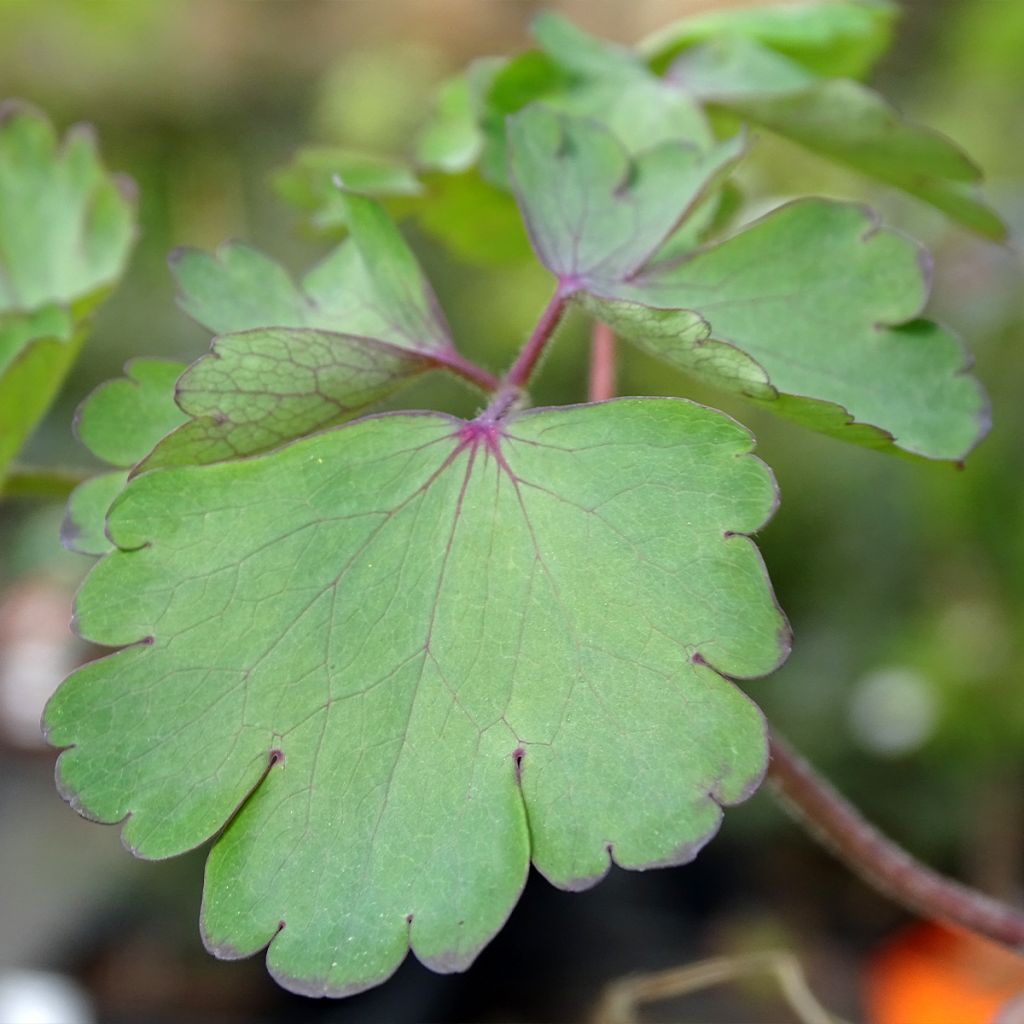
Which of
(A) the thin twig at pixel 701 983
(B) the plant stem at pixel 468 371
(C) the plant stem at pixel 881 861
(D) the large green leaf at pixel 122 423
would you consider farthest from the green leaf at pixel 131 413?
(A) the thin twig at pixel 701 983

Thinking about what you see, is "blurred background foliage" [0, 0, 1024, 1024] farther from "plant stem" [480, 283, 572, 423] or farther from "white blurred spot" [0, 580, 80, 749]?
"plant stem" [480, 283, 572, 423]

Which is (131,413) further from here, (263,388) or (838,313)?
(838,313)

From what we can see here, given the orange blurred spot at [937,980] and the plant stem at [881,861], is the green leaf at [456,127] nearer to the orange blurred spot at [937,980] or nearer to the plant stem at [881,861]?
the plant stem at [881,861]

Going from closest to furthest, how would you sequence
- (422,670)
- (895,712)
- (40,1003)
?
(422,670) → (40,1003) → (895,712)

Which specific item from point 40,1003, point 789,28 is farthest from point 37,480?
point 40,1003

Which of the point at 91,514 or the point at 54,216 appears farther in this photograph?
the point at 54,216
